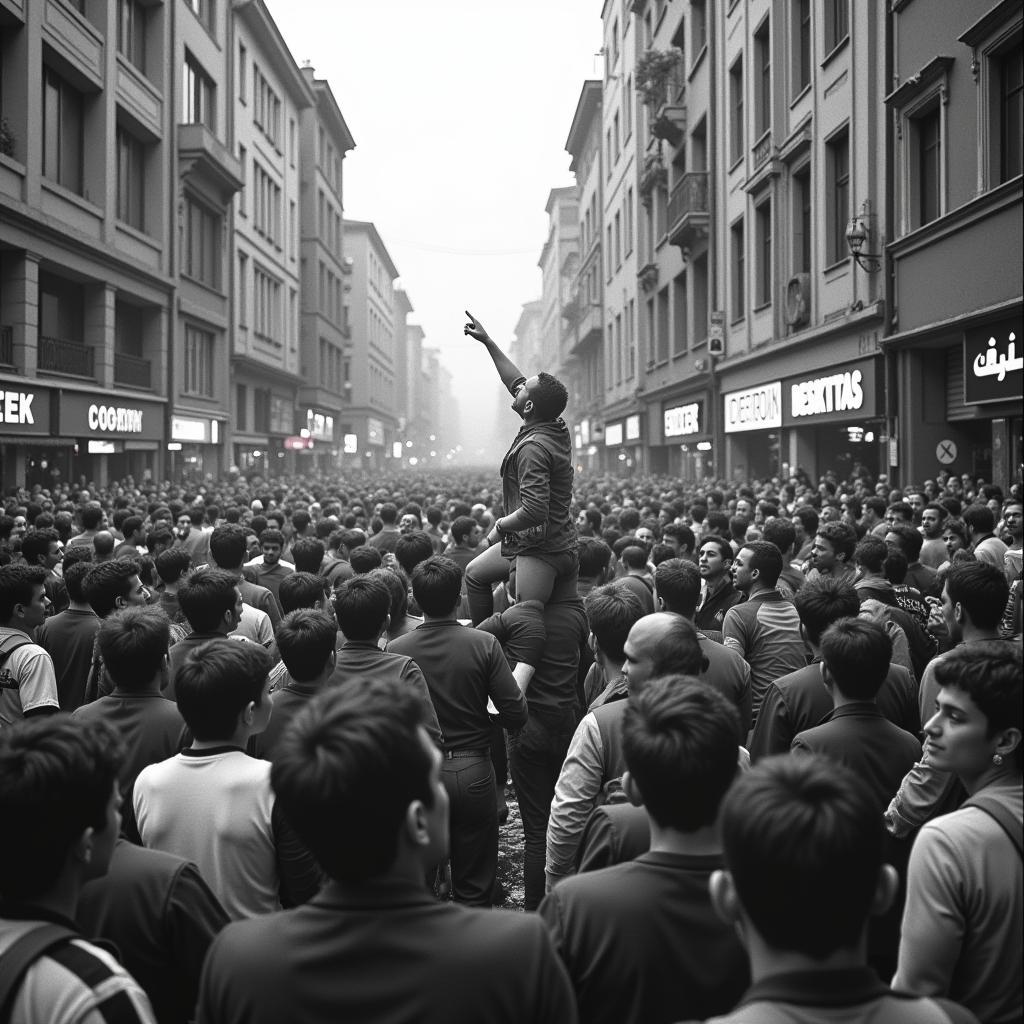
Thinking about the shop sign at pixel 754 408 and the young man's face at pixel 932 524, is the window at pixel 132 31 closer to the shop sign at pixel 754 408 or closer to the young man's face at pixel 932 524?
the shop sign at pixel 754 408

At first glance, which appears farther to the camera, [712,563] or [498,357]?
[712,563]

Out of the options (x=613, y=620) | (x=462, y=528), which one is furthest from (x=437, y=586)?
(x=462, y=528)

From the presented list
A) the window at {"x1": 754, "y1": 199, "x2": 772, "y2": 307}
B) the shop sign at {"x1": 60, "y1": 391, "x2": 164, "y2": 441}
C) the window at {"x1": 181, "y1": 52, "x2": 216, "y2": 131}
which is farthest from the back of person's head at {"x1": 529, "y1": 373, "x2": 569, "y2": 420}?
the window at {"x1": 181, "y1": 52, "x2": 216, "y2": 131}

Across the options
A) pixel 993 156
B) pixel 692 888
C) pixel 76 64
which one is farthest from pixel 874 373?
pixel 76 64

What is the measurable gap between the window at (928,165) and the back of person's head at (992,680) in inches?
556

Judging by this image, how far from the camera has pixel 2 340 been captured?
1964 cm

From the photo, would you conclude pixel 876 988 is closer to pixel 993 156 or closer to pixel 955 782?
pixel 955 782

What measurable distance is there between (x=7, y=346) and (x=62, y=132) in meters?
6.24

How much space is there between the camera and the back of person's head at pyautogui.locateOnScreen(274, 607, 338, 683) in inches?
168

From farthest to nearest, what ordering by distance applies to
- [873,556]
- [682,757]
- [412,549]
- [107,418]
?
[107,418] < [412,549] < [873,556] < [682,757]

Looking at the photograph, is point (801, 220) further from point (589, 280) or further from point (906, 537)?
point (589, 280)

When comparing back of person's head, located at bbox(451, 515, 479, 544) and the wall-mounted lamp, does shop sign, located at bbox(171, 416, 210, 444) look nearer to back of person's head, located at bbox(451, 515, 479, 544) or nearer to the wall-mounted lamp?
the wall-mounted lamp

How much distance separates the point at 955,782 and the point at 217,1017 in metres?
2.31

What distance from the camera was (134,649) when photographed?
13.3ft
